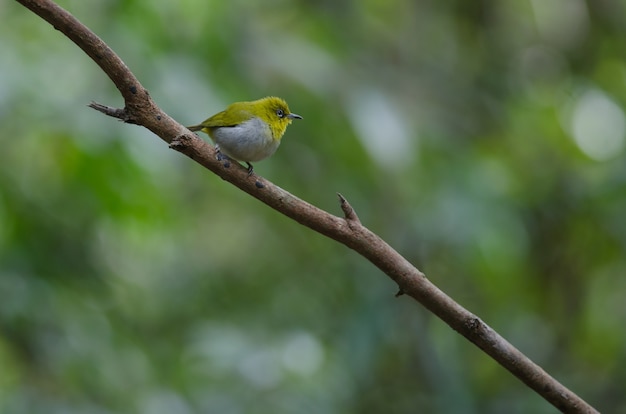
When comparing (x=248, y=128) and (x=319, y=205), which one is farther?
(x=319, y=205)

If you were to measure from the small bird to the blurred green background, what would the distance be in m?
0.19

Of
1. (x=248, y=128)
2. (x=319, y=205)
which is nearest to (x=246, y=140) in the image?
(x=248, y=128)

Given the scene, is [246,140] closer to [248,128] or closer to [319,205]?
[248,128]

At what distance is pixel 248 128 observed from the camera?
312 cm

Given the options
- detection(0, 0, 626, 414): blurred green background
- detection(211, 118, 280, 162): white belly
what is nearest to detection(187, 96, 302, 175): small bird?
detection(211, 118, 280, 162): white belly

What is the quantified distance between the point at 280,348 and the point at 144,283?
7.30 feet

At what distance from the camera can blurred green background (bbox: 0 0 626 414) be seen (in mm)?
3555

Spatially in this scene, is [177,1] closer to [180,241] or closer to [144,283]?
[180,241]

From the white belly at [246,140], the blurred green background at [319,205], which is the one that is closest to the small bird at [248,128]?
the white belly at [246,140]

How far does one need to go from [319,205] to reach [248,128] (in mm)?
1588

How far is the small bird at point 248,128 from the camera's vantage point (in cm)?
307

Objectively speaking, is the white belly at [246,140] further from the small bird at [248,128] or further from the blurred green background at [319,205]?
the blurred green background at [319,205]

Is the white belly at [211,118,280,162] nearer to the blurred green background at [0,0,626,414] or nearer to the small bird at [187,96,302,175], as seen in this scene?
the small bird at [187,96,302,175]

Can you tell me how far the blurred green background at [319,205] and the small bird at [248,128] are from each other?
0.19 metres
